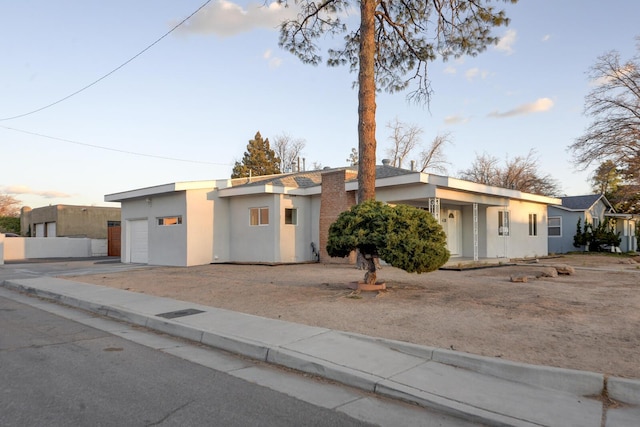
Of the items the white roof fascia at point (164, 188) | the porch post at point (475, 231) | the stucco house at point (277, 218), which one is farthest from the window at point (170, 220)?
the porch post at point (475, 231)

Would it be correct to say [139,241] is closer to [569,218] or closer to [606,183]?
[569,218]

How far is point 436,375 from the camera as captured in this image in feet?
17.1

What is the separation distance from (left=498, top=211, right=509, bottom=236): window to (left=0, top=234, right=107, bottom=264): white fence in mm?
26113

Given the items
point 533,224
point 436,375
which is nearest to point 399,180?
point 533,224

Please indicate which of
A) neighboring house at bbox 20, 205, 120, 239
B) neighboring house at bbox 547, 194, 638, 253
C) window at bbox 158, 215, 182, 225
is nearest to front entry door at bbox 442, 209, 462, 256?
neighboring house at bbox 547, 194, 638, 253

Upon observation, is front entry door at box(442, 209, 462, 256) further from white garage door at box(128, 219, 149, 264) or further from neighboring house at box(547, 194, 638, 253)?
white garage door at box(128, 219, 149, 264)

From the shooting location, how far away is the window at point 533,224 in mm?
24594

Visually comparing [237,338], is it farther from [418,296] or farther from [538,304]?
[538,304]

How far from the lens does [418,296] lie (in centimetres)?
997

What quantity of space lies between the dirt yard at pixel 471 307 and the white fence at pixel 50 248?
17622 millimetres

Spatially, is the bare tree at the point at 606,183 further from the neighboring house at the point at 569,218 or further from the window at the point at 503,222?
the window at the point at 503,222

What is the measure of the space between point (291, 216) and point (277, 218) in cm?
110

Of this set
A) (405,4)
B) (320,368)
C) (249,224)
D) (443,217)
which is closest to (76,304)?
(320,368)

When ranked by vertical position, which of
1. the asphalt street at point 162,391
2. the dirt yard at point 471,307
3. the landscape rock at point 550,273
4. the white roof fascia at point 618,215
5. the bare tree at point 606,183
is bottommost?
the asphalt street at point 162,391
